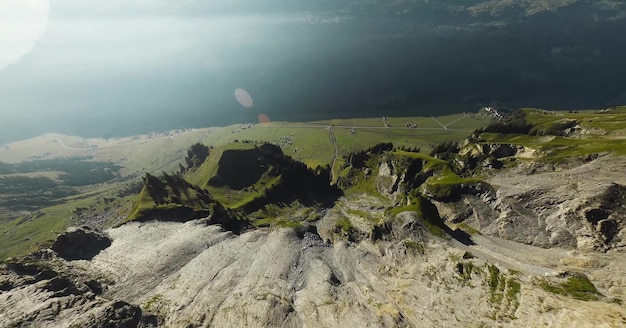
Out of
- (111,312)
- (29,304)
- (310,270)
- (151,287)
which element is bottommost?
(310,270)

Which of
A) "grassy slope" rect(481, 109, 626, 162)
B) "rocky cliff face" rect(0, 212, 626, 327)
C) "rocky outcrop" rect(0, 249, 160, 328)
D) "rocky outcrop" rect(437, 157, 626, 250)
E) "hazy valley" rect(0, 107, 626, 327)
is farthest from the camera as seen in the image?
"grassy slope" rect(481, 109, 626, 162)

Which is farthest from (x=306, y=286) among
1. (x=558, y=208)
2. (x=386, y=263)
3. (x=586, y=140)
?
(x=586, y=140)

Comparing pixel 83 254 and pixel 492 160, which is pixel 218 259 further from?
pixel 492 160

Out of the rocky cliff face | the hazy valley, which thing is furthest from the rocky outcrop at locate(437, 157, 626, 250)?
the rocky cliff face

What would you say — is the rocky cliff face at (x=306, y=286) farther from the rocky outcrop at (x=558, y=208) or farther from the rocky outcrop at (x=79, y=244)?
the rocky outcrop at (x=558, y=208)

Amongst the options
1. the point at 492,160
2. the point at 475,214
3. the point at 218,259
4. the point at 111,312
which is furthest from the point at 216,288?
the point at 492,160

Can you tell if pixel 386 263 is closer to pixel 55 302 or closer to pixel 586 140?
pixel 55 302

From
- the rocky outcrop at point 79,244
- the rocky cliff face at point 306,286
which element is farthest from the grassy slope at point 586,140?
the rocky outcrop at point 79,244

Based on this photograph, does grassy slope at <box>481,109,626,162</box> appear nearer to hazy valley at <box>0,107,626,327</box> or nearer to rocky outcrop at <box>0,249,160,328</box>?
hazy valley at <box>0,107,626,327</box>

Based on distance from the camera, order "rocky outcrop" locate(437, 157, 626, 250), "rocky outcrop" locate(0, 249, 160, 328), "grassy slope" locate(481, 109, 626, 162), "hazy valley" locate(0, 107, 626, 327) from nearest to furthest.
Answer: "hazy valley" locate(0, 107, 626, 327) < "rocky outcrop" locate(0, 249, 160, 328) < "rocky outcrop" locate(437, 157, 626, 250) < "grassy slope" locate(481, 109, 626, 162)
